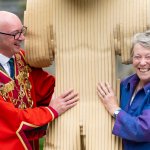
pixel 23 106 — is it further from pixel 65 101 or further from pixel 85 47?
pixel 85 47

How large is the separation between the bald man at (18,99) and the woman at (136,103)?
0.47 feet

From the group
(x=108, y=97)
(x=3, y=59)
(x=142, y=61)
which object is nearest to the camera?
(x=142, y=61)

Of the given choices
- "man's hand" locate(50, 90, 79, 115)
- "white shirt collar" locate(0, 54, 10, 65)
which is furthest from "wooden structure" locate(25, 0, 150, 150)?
"white shirt collar" locate(0, 54, 10, 65)

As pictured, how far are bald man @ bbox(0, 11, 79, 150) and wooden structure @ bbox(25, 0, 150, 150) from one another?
0.14 feet

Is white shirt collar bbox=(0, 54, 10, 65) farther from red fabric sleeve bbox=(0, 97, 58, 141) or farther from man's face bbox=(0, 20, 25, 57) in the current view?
red fabric sleeve bbox=(0, 97, 58, 141)

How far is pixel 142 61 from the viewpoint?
2.42 metres

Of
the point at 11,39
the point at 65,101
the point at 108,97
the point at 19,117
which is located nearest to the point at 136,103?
the point at 108,97

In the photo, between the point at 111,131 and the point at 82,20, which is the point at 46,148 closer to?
the point at 111,131

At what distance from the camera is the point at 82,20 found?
255cm

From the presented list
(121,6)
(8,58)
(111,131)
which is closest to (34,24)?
(8,58)

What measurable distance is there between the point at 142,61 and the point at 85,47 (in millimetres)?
259

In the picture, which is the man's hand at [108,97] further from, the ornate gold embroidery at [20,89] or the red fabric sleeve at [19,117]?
the ornate gold embroidery at [20,89]

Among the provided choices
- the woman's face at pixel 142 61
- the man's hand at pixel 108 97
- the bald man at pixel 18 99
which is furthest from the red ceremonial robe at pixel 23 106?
the woman's face at pixel 142 61

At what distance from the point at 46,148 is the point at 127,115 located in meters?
0.38
